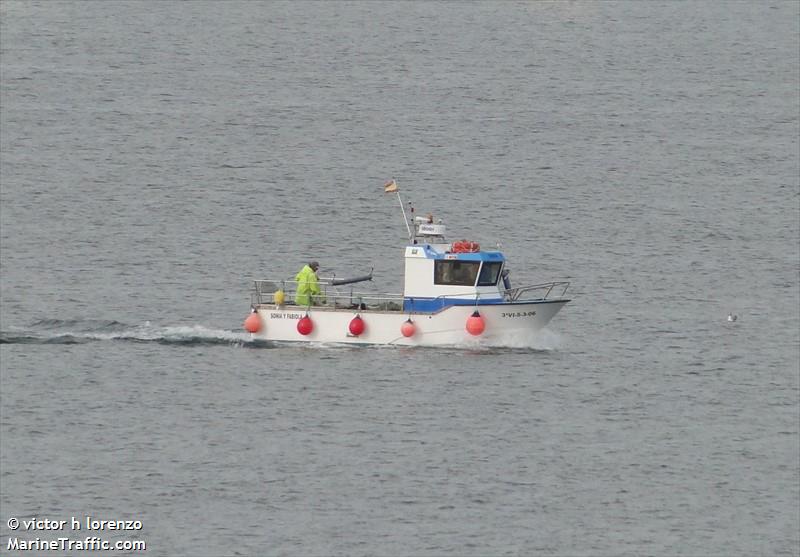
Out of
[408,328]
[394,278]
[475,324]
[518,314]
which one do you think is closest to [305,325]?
[408,328]

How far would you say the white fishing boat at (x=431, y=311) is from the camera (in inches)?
2714

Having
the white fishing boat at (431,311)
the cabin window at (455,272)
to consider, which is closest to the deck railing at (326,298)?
the white fishing boat at (431,311)

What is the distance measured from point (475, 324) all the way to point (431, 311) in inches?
70.8

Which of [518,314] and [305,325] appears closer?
[518,314]

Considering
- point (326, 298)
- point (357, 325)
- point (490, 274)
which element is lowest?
point (357, 325)

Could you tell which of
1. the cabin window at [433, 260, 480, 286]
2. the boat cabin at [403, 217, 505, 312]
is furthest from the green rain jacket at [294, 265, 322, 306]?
the cabin window at [433, 260, 480, 286]

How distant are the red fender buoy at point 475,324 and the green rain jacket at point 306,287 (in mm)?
5725

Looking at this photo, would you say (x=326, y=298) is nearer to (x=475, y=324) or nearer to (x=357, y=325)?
(x=357, y=325)

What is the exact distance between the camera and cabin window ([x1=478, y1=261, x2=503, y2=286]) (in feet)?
228

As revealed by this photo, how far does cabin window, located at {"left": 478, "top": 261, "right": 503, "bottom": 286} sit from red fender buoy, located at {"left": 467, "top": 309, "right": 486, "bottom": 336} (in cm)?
137

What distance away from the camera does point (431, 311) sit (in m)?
69.2

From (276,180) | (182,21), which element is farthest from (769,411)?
(182,21)

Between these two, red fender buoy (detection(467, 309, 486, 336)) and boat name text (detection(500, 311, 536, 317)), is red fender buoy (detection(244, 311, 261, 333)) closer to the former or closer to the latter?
red fender buoy (detection(467, 309, 486, 336))

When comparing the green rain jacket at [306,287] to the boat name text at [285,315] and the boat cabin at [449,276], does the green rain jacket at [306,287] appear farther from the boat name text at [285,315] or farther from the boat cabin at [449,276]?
the boat cabin at [449,276]
